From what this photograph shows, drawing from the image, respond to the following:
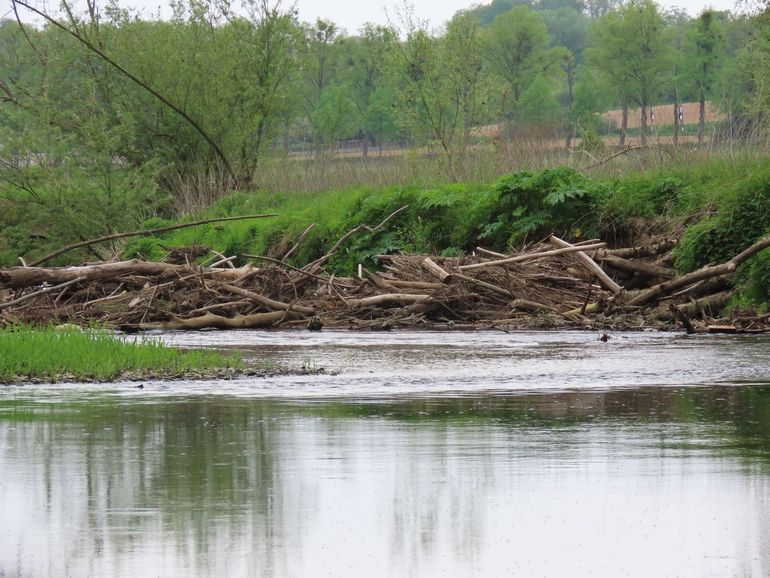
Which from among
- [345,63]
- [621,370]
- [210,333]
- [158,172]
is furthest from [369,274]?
[345,63]

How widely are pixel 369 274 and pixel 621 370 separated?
9.92 m

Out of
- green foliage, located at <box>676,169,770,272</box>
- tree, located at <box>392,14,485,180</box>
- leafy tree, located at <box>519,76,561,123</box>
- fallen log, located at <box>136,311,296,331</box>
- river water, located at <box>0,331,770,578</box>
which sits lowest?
fallen log, located at <box>136,311,296,331</box>

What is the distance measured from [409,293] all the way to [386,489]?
622 inches

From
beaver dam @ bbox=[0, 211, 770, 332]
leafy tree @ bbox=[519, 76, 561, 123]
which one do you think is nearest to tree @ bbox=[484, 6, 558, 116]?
leafy tree @ bbox=[519, 76, 561, 123]

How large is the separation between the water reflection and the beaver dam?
10.1 meters

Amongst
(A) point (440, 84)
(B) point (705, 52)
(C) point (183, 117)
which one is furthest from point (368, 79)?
(C) point (183, 117)

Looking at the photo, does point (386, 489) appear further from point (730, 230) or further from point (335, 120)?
point (335, 120)

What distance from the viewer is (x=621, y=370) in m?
14.9

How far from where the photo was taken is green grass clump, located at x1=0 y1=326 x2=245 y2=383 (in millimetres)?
14219

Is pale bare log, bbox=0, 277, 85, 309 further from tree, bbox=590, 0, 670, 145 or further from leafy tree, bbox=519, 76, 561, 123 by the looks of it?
leafy tree, bbox=519, 76, 561, 123

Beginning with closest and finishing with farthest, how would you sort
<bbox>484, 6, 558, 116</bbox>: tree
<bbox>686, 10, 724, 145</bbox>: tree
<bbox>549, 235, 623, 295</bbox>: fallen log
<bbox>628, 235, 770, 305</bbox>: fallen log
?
<bbox>628, 235, 770, 305</bbox>: fallen log < <bbox>549, 235, 623, 295</bbox>: fallen log < <bbox>686, 10, 724, 145</bbox>: tree < <bbox>484, 6, 558, 116</bbox>: tree

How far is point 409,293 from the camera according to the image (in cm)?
2361

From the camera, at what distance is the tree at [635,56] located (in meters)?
116

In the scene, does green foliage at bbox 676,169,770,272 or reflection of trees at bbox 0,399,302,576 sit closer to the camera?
reflection of trees at bbox 0,399,302,576
